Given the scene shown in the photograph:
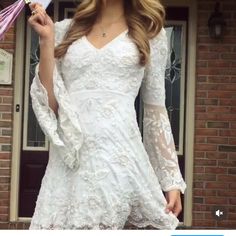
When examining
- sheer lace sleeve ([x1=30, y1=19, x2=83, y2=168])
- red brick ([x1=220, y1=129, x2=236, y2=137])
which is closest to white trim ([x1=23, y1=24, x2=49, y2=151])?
red brick ([x1=220, y1=129, x2=236, y2=137])

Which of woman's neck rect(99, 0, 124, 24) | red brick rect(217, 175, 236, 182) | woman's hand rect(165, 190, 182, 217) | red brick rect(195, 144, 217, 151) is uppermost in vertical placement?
woman's neck rect(99, 0, 124, 24)

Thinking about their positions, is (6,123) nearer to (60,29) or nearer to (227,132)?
(227,132)

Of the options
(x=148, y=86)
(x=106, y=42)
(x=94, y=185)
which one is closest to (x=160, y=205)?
(x=94, y=185)

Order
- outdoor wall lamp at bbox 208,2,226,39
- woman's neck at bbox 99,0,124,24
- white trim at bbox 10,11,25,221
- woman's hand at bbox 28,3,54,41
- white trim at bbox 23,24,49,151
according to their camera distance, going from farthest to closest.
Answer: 1. white trim at bbox 23,24,49,151
2. white trim at bbox 10,11,25,221
3. outdoor wall lamp at bbox 208,2,226,39
4. woman's neck at bbox 99,0,124,24
5. woman's hand at bbox 28,3,54,41

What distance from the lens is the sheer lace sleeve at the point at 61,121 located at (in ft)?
6.42

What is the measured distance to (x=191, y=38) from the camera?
646 centimetres

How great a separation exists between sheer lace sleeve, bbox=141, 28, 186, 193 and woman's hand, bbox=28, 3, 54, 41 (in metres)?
0.37

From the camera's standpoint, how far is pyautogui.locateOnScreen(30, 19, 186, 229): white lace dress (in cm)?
196

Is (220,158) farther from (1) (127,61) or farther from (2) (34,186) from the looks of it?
(1) (127,61)

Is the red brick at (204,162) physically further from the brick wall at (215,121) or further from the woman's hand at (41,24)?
the woman's hand at (41,24)

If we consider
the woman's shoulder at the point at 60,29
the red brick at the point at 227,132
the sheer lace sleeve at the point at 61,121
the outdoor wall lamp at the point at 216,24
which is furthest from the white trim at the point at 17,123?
the sheer lace sleeve at the point at 61,121

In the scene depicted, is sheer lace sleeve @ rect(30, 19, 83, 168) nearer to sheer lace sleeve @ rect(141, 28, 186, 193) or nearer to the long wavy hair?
the long wavy hair

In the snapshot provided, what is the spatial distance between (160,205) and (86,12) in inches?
26.8

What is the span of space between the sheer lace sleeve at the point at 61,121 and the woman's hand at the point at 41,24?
0.37 ft
